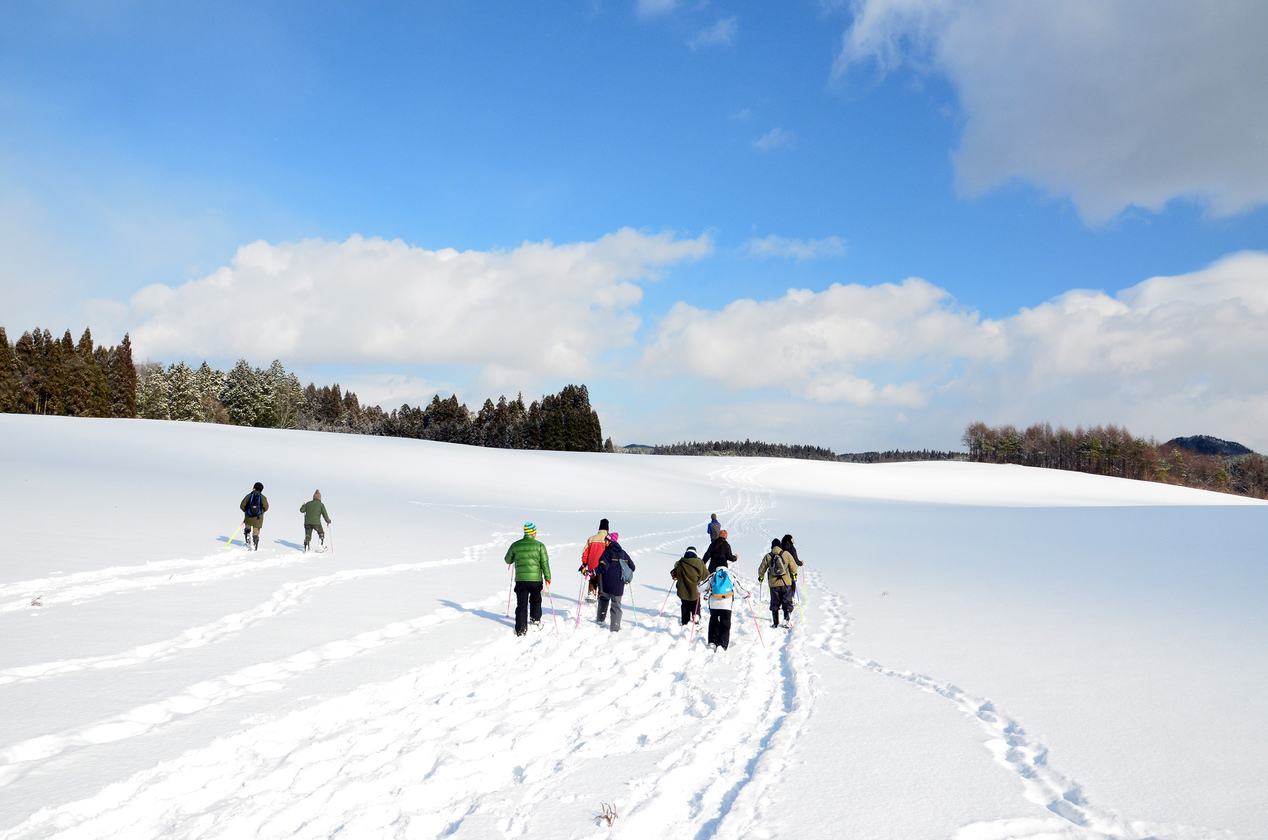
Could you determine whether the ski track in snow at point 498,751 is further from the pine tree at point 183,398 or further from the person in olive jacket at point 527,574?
the pine tree at point 183,398

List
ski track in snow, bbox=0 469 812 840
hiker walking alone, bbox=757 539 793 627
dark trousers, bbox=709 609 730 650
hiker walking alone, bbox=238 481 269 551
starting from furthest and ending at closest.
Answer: hiker walking alone, bbox=238 481 269 551
hiker walking alone, bbox=757 539 793 627
dark trousers, bbox=709 609 730 650
ski track in snow, bbox=0 469 812 840

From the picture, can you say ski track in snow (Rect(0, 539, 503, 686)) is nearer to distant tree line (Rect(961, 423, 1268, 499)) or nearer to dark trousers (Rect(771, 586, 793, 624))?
dark trousers (Rect(771, 586, 793, 624))

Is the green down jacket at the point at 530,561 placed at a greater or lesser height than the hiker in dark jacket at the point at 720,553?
lesser

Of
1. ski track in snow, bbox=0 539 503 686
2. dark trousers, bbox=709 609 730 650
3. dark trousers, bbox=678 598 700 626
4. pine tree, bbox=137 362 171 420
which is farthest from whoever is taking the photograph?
pine tree, bbox=137 362 171 420

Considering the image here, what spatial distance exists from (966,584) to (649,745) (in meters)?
13.3

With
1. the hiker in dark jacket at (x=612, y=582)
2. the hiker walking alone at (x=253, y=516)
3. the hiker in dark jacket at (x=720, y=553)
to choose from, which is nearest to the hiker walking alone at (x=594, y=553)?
the hiker in dark jacket at (x=612, y=582)

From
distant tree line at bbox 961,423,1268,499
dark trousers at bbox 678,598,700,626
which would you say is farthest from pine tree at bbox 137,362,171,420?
distant tree line at bbox 961,423,1268,499

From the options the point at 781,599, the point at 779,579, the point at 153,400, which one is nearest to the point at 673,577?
the point at 779,579

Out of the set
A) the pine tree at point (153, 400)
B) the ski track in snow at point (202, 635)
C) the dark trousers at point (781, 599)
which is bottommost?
the ski track in snow at point (202, 635)

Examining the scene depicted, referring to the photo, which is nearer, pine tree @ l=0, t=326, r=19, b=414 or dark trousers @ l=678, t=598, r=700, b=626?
dark trousers @ l=678, t=598, r=700, b=626

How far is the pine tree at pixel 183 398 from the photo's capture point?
294ft

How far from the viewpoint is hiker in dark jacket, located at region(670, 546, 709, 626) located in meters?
11.6

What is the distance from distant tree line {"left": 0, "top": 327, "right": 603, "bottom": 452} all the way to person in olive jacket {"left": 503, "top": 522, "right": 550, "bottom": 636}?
81.1 m

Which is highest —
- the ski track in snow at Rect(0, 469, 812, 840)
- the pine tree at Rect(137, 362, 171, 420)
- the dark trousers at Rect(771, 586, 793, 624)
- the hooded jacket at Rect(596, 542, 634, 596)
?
the pine tree at Rect(137, 362, 171, 420)
